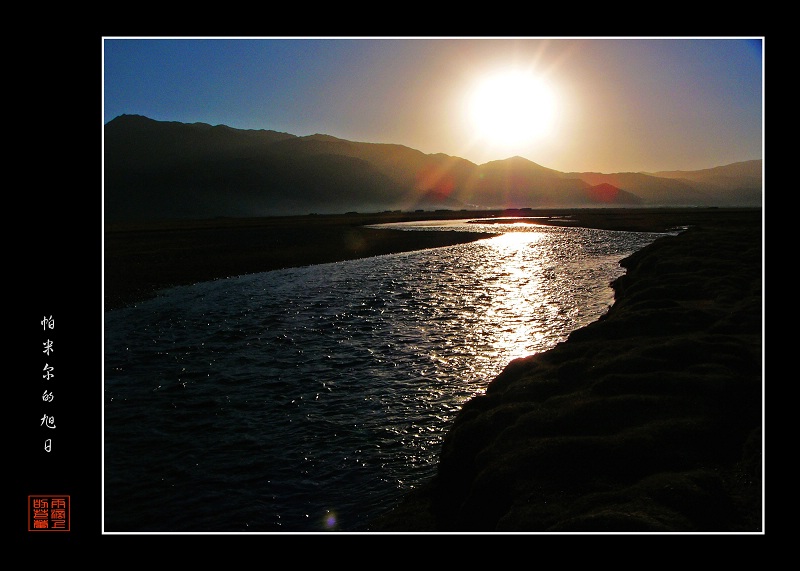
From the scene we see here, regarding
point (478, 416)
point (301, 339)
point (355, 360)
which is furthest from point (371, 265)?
point (478, 416)

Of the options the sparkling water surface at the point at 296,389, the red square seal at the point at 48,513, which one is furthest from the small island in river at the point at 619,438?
the red square seal at the point at 48,513

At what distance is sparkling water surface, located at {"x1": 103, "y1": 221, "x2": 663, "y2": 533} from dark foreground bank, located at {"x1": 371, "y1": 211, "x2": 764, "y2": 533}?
1.44 meters

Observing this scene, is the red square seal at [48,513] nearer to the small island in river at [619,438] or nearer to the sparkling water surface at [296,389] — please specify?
the sparkling water surface at [296,389]

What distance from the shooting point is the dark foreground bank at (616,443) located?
7227 millimetres

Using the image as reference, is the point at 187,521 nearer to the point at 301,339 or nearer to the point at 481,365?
the point at 481,365

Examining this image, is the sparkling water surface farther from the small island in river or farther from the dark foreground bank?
the small island in river

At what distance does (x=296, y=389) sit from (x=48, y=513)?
8286 millimetres

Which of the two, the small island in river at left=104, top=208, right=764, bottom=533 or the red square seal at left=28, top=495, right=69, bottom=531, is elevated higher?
the small island in river at left=104, top=208, right=764, bottom=533

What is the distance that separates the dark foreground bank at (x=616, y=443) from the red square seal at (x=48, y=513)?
4.78 m

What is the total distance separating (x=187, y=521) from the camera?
963 cm

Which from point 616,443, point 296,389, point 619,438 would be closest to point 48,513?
point 296,389

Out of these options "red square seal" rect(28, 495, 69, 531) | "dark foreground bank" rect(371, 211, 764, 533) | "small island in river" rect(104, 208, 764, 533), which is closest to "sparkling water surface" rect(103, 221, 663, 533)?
"dark foreground bank" rect(371, 211, 764, 533)

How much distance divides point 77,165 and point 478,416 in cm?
888

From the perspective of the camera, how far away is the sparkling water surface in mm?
10156
